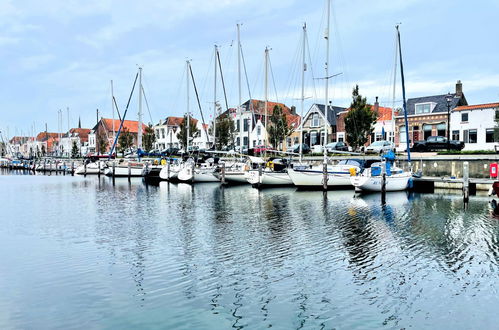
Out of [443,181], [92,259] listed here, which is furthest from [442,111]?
[92,259]

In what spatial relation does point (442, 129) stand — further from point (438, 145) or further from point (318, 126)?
point (318, 126)

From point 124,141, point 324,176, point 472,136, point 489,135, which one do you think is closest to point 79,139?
point 124,141

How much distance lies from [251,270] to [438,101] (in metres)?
57.8

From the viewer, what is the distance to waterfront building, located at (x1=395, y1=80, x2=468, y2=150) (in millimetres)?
59750

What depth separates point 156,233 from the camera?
1891 cm

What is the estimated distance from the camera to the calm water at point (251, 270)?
9.52 meters

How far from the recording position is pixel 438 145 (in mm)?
49031

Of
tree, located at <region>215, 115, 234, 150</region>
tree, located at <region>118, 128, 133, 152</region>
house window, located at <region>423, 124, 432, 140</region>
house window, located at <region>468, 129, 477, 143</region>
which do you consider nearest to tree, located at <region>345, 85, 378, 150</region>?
house window, located at <region>423, 124, 432, 140</region>

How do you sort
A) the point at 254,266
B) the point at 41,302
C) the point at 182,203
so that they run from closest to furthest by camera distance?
the point at 41,302, the point at 254,266, the point at 182,203

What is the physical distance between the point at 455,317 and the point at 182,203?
2341cm

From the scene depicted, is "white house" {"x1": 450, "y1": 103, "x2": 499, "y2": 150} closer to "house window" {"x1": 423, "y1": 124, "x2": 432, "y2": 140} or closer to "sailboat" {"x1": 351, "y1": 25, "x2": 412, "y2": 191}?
"house window" {"x1": 423, "y1": 124, "x2": 432, "y2": 140}

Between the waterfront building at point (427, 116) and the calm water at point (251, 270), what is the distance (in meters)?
38.6

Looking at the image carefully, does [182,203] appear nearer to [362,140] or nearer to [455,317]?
[455,317]

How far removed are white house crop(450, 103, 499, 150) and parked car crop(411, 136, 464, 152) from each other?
792 cm
